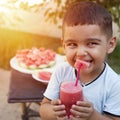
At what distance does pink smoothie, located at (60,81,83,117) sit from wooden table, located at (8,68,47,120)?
953 mm

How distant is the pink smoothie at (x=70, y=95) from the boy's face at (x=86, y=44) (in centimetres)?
12

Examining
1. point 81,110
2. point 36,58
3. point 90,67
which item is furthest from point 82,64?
point 36,58

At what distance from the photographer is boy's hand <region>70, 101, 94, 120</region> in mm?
1386

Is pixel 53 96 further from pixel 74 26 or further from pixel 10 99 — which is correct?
pixel 10 99

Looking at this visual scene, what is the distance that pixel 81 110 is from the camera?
140 cm

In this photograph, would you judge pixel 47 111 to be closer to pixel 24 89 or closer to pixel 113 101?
pixel 113 101

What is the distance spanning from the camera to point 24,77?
2.68 metres

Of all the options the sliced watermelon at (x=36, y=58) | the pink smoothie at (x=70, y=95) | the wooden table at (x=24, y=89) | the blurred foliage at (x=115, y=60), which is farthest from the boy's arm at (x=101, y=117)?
the sliced watermelon at (x=36, y=58)

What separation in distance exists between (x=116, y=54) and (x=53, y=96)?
1.10 meters

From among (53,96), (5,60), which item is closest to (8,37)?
(5,60)

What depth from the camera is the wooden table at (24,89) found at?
234 cm

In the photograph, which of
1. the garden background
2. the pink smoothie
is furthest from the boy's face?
the garden background

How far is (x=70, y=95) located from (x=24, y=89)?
3.65ft

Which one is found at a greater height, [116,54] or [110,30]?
[110,30]
